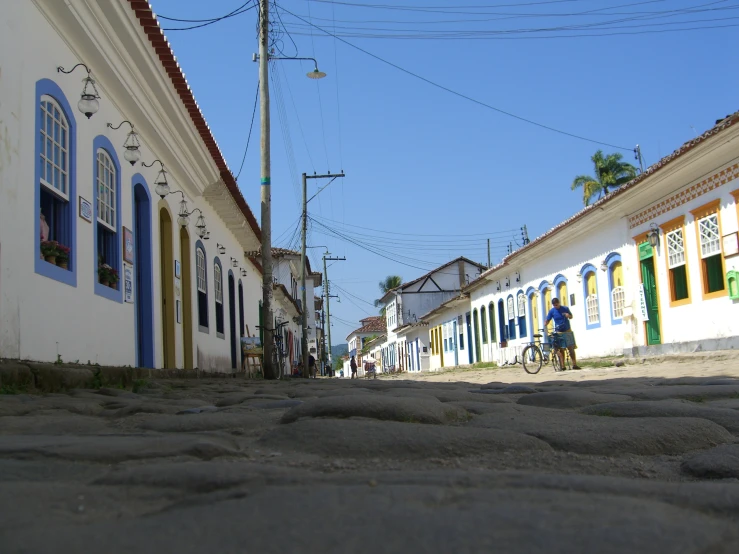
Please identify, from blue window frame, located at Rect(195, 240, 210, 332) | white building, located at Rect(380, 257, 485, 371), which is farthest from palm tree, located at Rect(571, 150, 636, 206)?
blue window frame, located at Rect(195, 240, 210, 332)

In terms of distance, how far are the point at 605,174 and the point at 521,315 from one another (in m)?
21.6

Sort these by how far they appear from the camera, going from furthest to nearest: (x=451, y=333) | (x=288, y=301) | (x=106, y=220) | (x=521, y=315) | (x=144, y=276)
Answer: (x=451, y=333), (x=288, y=301), (x=521, y=315), (x=144, y=276), (x=106, y=220)

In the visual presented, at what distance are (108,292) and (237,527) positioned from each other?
22.9ft

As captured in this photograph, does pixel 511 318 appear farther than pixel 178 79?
Yes

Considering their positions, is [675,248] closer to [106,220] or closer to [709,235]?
A: [709,235]

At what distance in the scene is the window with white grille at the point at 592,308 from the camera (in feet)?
61.7

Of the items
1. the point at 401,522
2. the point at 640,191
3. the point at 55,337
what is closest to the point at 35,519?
the point at 401,522

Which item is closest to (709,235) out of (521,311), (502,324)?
(521,311)

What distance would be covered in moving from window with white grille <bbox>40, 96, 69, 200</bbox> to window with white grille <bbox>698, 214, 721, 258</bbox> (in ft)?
34.1

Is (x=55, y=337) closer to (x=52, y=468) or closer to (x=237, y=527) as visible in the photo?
(x=52, y=468)

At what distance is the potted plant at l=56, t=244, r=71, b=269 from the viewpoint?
6375 millimetres

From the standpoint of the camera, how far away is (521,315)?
83.8 ft

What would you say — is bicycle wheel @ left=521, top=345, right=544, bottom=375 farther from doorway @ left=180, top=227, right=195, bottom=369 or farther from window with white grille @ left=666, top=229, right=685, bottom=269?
doorway @ left=180, top=227, right=195, bottom=369

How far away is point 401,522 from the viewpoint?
1341 mm
